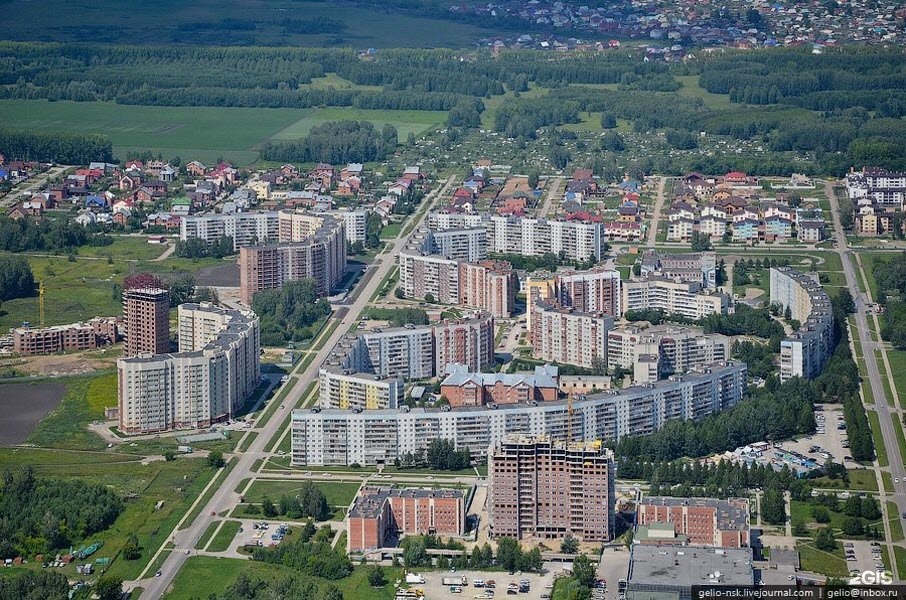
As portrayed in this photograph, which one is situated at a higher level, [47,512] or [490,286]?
[490,286]

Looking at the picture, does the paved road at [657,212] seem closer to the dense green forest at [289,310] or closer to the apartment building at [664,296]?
the apartment building at [664,296]

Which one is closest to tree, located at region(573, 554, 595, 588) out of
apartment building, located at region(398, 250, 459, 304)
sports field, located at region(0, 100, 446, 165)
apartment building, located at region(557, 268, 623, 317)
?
apartment building, located at region(557, 268, 623, 317)

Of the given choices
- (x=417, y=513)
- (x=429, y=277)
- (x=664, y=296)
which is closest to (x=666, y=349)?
(x=664, y=296)

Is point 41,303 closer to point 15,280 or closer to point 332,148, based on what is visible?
point 15,280

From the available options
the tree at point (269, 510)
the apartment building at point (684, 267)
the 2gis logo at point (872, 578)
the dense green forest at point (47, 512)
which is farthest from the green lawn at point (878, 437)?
the dense green forest at point (47, 512)

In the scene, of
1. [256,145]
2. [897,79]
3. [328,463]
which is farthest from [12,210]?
[897,79]

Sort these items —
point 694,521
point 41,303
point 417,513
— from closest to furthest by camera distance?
point 694,521 < point 417,513 < point 41,303
